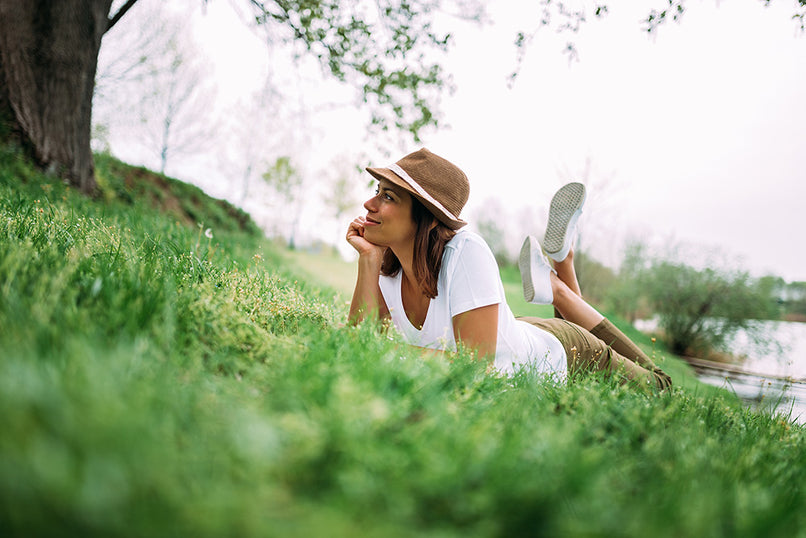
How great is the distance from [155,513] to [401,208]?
8.21ft

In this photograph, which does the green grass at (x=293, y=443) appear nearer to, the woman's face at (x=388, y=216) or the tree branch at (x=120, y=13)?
the woman's face at (x=388, y=216)

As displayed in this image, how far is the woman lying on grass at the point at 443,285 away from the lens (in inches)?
113

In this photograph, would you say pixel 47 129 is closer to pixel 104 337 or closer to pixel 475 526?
pixel 104 337

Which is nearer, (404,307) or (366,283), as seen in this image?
(366,283)

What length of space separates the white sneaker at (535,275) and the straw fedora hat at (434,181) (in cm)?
119

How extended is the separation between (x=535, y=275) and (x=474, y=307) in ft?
4.46

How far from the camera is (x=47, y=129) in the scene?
596 centimetres

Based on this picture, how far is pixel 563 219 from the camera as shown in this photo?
4215mm

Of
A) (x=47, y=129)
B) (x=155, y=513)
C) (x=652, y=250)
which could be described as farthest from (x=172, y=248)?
(x=652, y=250)

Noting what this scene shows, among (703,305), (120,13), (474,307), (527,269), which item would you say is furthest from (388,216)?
(703,305)

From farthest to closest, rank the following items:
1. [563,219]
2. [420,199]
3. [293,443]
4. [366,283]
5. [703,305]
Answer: [703,305], [563,219], [366,283], [420,199], [293,443]

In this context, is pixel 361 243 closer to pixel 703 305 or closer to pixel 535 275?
pixel 535 275

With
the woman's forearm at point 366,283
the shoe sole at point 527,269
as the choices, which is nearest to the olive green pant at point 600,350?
the shoe sole at point 527,269

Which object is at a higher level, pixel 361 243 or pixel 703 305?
pixel 703 305
